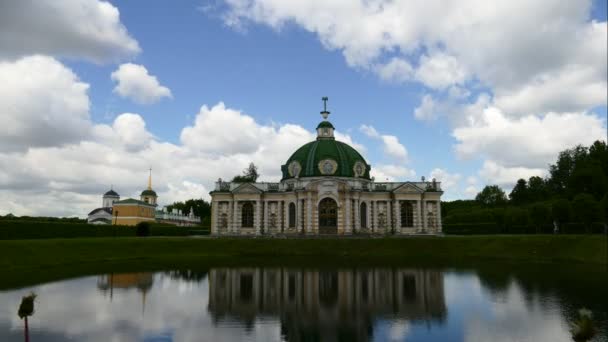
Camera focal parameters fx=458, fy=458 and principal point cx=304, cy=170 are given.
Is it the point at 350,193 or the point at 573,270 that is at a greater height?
the point at 350,193

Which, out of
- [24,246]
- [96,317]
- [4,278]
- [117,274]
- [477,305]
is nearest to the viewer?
[96,317]

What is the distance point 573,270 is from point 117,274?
3575 cm

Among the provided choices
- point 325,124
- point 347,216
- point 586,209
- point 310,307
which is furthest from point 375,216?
point 310,307

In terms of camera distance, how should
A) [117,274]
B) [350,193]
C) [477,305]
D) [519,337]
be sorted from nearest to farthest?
[519,337]
[477,305]
[117,274]
[350,193]

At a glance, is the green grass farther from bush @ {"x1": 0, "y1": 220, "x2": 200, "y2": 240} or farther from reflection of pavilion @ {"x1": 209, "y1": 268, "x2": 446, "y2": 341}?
reflection of pavilion @ {"x1": 209, "y1": 268, "x2": 446, "y2": 341}

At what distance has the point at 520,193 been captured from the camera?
9788 cm

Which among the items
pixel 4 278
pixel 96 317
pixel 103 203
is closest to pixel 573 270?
pixel 96 317

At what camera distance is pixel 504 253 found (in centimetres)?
5012

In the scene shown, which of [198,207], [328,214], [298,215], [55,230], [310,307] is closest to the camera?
[310,307]

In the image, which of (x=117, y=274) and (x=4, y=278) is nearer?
(x=4, y=278)

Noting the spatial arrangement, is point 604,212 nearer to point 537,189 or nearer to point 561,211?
point 561,211

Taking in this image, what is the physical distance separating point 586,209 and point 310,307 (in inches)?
1959

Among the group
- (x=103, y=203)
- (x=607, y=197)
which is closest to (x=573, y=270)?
(x=607, y=197)

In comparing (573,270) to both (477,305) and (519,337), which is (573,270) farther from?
(519,337)
